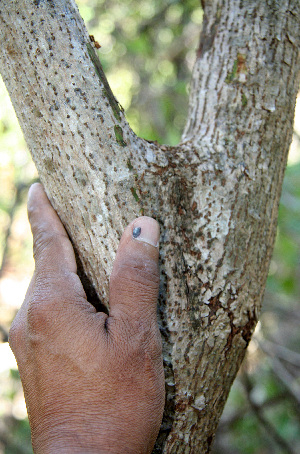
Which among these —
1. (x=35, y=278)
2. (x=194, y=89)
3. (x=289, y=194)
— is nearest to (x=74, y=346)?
(x=35, y=278)

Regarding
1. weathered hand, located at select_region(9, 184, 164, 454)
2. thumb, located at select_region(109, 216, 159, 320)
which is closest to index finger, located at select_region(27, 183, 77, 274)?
weathered hand, located at select_region(9, 184, 164, 454)

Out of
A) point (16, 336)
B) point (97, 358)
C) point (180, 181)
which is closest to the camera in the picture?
point (97, 358)

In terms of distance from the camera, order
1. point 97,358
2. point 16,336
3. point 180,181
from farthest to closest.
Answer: point 180,181
point 16,336
point 97,358

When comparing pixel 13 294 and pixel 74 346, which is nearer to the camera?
pixel 74 346

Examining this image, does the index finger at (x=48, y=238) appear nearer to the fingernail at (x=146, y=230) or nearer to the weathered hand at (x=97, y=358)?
the weathered hand at (x=97, y=358)

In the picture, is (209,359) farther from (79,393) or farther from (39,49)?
(39,49)

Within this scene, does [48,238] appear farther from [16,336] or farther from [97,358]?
[97,358]

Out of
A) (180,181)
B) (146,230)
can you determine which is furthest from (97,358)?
(180,181)
